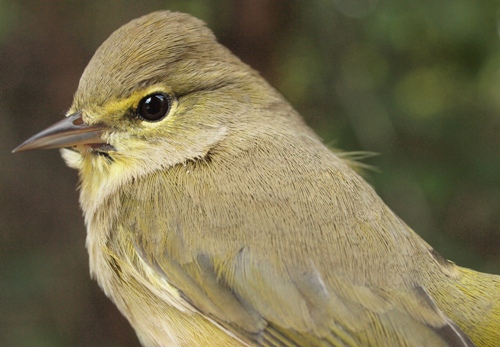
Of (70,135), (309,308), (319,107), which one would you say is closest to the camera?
(309,308)

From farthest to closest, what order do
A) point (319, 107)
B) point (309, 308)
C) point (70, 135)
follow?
point (319, 107), point (70, 135), point (309, 308)

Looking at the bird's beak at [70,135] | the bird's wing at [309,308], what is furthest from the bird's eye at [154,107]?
the bird's wing at [309,308]

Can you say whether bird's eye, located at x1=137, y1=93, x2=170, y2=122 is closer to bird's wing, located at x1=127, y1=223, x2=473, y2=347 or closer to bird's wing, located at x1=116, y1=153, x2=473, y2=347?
bird's wing, located at x1=116, y1=153, x2=473, y2=347

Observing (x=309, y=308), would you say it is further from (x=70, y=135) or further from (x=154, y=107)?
(x=70, y=135)

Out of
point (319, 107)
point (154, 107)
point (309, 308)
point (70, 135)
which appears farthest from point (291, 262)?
point (319, 107)

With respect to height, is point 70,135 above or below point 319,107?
above

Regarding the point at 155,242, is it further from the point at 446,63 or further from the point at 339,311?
the point at 446,63

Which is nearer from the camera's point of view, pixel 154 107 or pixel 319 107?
pixel 154 107

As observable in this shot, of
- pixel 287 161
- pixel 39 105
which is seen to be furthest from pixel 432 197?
pixel 39 105
